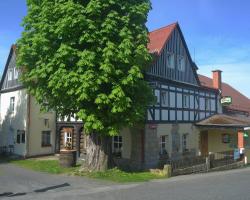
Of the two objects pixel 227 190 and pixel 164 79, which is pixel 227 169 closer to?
pixel 164 79

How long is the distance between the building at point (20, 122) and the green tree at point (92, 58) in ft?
28.8

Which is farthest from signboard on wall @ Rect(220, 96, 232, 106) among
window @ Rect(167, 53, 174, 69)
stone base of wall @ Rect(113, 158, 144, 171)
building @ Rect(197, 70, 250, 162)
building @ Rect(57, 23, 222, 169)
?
stone base of wall @ Rect(113, 158, 144, 171)

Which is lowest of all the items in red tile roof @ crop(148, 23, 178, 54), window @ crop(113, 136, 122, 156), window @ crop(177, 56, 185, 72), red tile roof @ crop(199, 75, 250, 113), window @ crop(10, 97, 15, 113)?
window @ crop(113, 136, 122, 156)

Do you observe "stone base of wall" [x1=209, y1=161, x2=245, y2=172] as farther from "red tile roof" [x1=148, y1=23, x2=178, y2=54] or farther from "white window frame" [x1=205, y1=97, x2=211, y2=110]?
"red tile roof" [x1=148, y1=23, x2=178, y2=54]

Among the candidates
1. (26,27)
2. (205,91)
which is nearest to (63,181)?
(26,27)

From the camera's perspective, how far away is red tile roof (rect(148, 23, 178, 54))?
24319 millimetres

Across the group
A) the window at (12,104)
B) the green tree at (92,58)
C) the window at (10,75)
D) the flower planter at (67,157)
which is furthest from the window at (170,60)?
the window at (10,75)

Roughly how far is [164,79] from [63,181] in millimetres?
10928

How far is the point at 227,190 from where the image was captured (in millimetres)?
13984

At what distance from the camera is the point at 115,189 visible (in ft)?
47.9

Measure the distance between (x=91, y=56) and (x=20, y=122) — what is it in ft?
46.8

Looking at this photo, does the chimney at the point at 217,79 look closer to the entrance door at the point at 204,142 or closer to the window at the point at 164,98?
the entrance door at the point at 204,142

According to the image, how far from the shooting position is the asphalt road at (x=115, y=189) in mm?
12828

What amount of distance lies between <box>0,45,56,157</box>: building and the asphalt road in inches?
359
